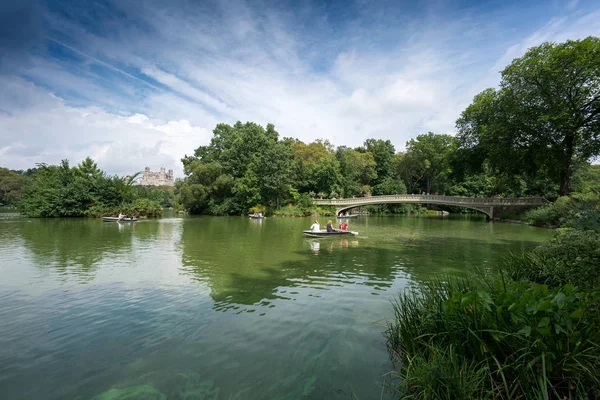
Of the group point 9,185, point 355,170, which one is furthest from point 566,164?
point 9,185

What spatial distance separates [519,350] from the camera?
9.96ft

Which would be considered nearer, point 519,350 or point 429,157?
point 519,350

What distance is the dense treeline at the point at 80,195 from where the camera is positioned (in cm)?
3772

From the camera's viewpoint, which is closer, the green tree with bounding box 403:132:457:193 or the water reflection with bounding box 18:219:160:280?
the water reflection with bounding box 18:219:160:280

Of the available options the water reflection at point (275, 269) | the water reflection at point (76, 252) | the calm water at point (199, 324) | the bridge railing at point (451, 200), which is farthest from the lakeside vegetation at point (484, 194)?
the water reflection at point (76, 252)

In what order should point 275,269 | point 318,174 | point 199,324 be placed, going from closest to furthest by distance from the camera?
point 199,324 → point 275,269 → point 318,174

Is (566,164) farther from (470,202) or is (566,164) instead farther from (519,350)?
(519,350)

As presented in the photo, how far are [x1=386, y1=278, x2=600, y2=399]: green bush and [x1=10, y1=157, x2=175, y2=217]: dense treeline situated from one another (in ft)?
138

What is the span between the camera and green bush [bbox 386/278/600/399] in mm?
2904

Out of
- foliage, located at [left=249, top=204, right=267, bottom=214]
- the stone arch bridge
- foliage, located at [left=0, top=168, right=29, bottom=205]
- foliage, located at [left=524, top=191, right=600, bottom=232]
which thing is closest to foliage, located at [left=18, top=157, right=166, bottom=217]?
foliage, located at [left=249, top=204, right=267, bottom=214]

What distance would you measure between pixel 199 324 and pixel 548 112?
31339 millimetres

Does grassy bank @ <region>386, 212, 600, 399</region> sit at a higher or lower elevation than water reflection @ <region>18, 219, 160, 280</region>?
higher

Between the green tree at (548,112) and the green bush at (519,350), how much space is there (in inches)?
1054

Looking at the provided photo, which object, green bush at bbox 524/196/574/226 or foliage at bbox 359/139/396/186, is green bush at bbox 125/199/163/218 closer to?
foliage at bbox 359/139/396/186
